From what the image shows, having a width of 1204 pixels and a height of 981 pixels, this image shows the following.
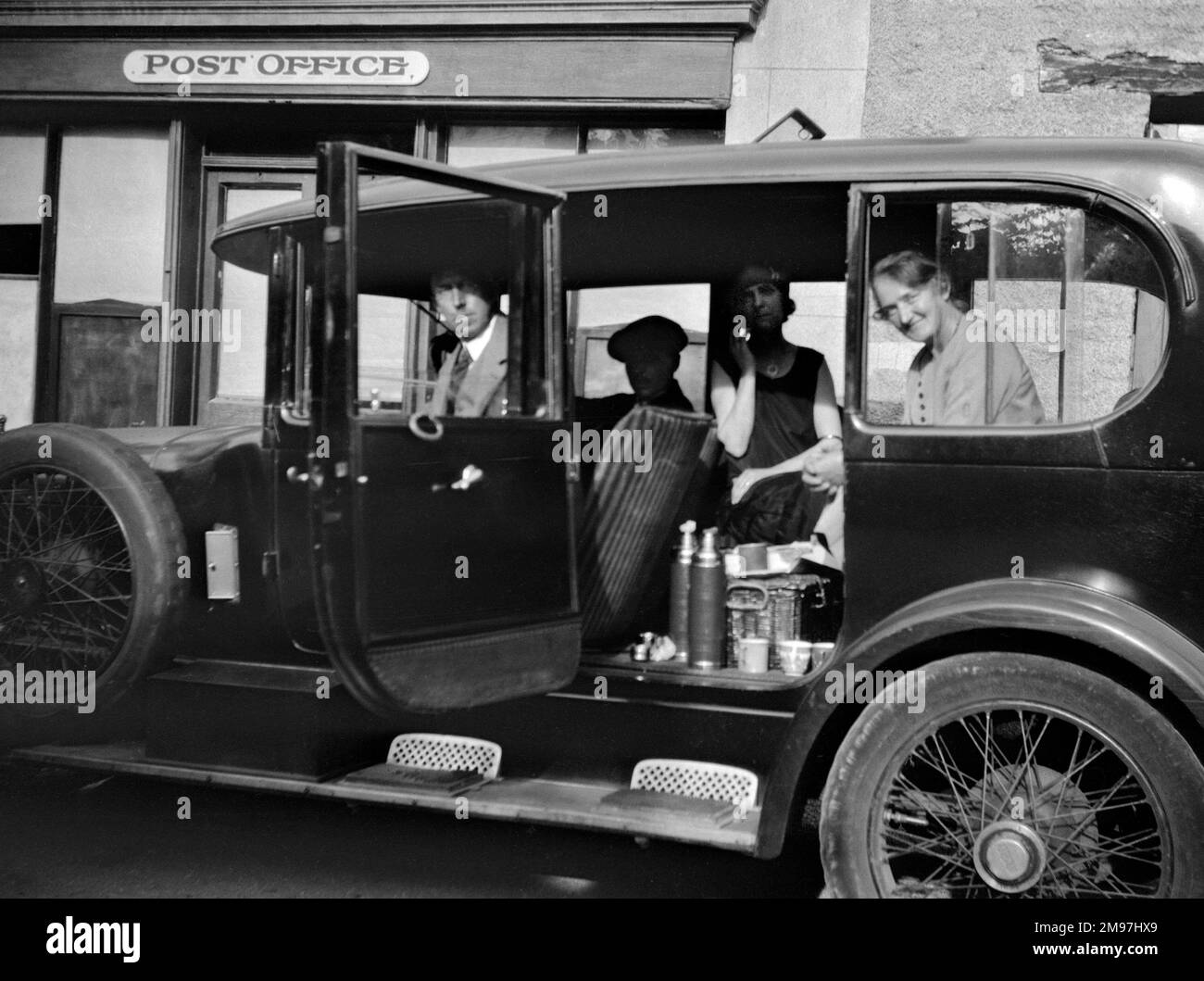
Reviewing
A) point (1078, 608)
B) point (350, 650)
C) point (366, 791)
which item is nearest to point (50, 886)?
point (366, 791)

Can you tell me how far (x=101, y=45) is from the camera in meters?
9.77

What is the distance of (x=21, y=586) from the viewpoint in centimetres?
449

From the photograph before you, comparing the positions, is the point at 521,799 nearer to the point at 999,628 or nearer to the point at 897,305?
the point at 999,628

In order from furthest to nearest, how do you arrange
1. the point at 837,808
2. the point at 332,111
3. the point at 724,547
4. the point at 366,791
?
1. the point at 332,111
2. the point at 724,547
3. the point at 366,791
4. the point at 837,808

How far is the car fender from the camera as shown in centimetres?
311

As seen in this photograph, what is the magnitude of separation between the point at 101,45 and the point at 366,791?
7.96 metres

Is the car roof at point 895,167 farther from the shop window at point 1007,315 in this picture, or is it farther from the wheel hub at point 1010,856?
the wheel hub at point 1010,856

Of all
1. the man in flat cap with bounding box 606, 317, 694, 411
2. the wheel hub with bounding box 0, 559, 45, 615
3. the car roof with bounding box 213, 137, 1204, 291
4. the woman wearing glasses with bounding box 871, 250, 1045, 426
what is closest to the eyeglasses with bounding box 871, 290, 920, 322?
the woman wearing glasses with bounding box 871, 250, 1045, 426

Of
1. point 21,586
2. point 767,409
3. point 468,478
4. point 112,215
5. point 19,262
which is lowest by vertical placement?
point 21,586

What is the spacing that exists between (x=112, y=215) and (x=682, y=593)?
753 centimetres

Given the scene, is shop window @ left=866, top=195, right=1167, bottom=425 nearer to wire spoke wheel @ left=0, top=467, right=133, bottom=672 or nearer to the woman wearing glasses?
the woman wearing glasses

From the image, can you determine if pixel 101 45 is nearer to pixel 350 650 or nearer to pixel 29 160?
pixel 29 160

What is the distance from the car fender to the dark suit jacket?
137 cm

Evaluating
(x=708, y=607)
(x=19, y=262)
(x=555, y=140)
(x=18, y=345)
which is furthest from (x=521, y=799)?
(x=19, y=262)
